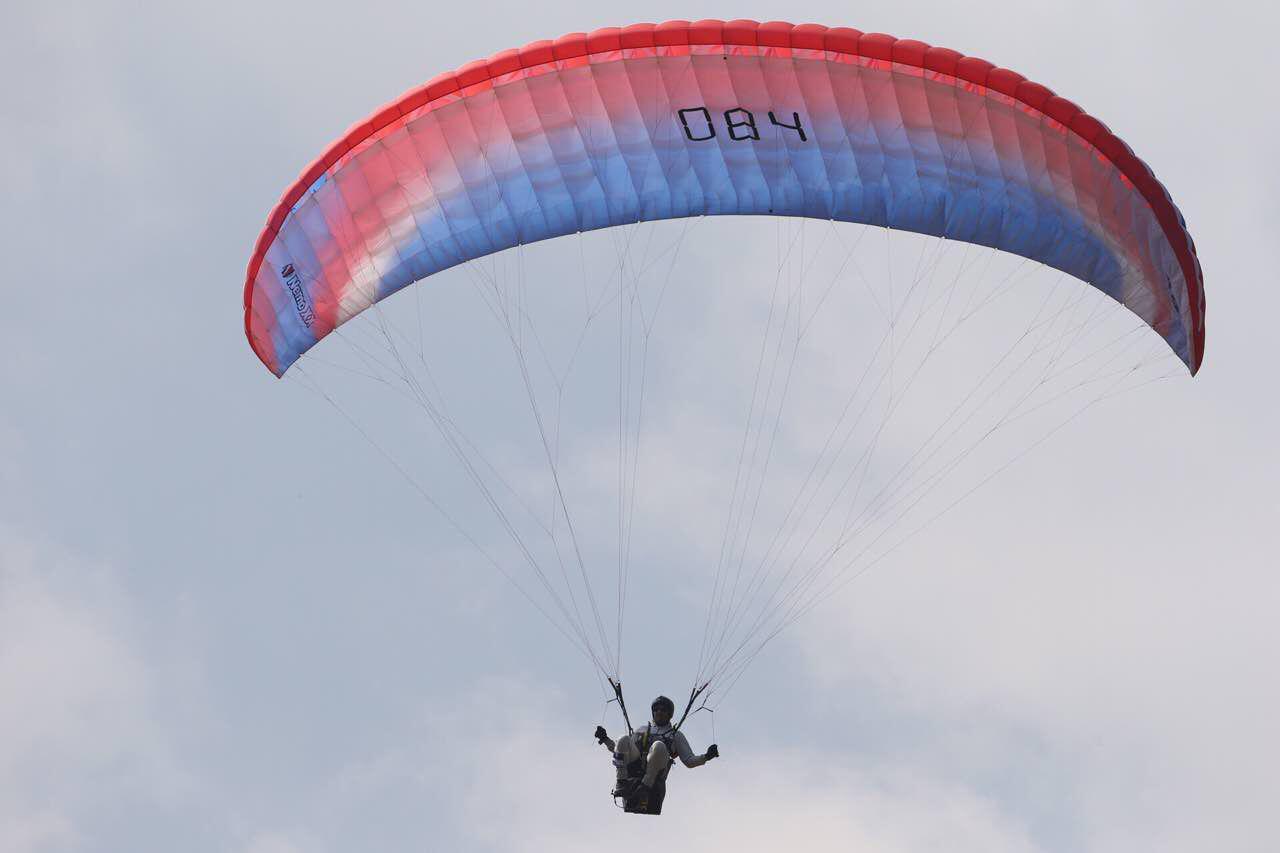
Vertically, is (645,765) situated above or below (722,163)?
below

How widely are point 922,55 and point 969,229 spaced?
7.28 feet

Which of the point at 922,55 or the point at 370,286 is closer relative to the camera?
the point at 922,55

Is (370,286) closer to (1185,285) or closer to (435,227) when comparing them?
(435,227)

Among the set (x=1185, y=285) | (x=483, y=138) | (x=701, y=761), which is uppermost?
(x=483, y=138)

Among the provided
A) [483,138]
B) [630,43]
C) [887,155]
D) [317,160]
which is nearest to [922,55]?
[887,155]

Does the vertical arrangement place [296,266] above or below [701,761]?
above

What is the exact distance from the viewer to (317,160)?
1097 inches

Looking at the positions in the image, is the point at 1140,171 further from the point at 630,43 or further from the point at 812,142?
the point at 630,43

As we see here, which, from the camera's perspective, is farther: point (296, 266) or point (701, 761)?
point (296, 266)

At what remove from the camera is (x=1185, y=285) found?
27672mm

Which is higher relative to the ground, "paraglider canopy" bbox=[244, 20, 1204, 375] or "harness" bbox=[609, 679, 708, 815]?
"paraglider canopy" bbox=[244, 20, 1204, 375]

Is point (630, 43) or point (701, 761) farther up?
point (630, 43)

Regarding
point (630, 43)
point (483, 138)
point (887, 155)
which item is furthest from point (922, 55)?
point (483, 138)

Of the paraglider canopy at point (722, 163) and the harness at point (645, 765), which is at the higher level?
the paraglider canopy at point (722, 163)
